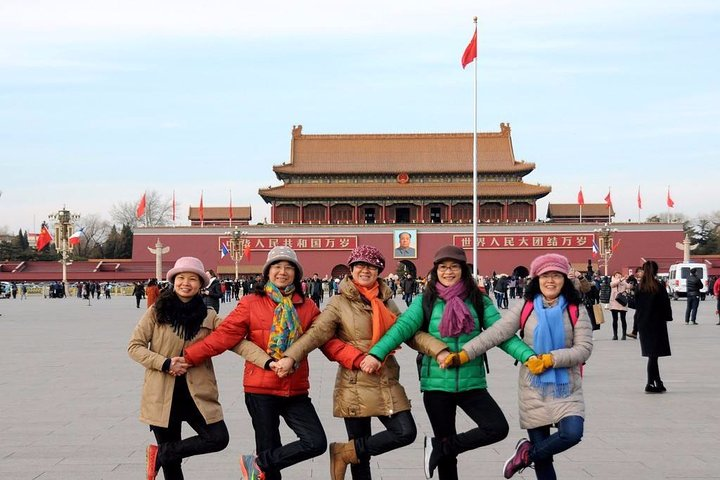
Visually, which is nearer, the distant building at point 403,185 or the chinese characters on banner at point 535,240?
the chinese characters on banner at point 535,240

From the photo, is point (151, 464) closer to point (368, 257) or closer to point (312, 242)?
point (368, 257)

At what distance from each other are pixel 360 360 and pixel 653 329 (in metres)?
4.95

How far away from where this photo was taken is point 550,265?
5004 millimetres

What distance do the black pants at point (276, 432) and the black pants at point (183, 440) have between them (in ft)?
0.66

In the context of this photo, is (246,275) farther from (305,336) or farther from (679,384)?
(305,336)

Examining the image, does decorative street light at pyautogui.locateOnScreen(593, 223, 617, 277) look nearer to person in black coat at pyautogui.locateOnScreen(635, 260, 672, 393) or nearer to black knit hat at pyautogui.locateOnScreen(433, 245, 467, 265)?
person in black coat at pyautogui.locateOnScreen(635, 260, 672, 393)

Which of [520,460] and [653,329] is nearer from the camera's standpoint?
[520,460]

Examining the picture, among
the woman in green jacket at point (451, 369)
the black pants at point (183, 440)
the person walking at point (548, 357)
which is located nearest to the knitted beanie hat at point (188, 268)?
the black pants at point (183, 440)

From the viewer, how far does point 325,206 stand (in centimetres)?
5625

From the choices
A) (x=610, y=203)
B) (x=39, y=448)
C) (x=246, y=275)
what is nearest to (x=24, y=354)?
(x=39, y=448)

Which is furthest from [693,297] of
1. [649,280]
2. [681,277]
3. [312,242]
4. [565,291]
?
[312,242]

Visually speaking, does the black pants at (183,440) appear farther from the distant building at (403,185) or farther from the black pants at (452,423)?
the distant building at (403,185)

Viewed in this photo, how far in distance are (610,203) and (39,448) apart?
52.7 metres

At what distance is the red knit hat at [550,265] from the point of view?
4.98 metres
